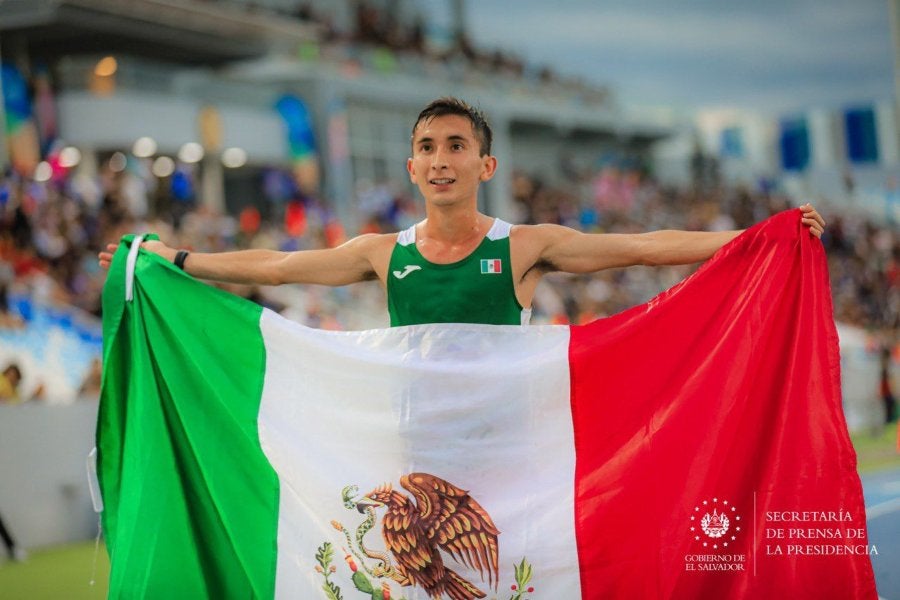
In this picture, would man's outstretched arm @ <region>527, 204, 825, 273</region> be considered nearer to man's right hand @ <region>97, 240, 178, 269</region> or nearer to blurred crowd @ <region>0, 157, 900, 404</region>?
man's right hand @ <region>97, 240, 178, 269</region>

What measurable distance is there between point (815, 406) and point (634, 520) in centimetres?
84

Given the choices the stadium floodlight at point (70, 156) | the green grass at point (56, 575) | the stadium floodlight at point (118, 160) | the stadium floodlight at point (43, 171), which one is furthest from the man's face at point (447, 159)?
the stadium floodlight at point (118, 160)

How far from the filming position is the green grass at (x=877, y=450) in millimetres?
12199

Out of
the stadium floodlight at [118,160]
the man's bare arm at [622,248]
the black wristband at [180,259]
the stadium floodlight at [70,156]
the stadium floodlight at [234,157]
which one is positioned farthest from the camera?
the stadium floodlight at [234,157]

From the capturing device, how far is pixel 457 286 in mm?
4973

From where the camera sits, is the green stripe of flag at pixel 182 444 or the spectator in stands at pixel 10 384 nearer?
the green stripe of flag at pixel 182 444

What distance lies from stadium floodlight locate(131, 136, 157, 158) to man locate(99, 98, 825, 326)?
754 inches

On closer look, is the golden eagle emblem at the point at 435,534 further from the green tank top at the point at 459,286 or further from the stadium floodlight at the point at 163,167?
the stadium floodlight at the point at 163,167

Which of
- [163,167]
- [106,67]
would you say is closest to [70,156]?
[106,67]

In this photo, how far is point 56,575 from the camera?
26.6 feet

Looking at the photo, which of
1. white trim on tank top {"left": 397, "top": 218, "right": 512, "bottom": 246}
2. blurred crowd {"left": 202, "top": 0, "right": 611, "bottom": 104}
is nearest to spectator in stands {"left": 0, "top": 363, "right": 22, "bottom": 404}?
white trim on tank top {"left": 397, "top": 218, "right": 512, "bottom": 246}

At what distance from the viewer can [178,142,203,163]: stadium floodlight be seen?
24.8 m

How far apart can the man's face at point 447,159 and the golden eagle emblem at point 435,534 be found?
1.16 metres

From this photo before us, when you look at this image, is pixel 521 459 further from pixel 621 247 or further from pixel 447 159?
pixel 447 159
